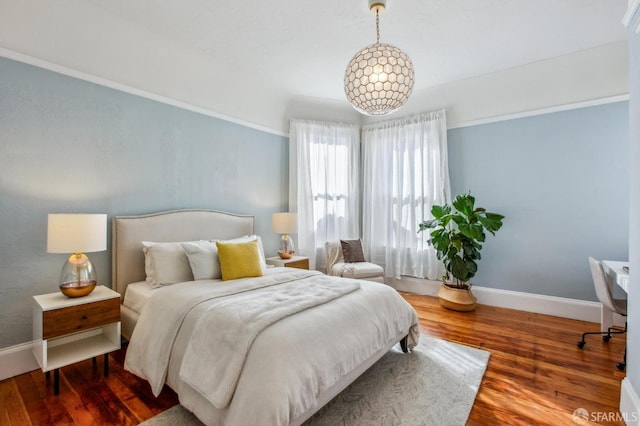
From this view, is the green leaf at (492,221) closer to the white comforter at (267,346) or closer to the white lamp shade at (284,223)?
the white comforter at (267,346)

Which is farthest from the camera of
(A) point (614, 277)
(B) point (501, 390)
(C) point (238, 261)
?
(C) point (238, 261)

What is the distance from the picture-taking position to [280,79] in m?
4.02

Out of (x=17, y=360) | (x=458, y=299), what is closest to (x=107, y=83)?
(x=17, y=360)

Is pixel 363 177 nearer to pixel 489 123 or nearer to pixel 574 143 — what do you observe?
pixel 489 123

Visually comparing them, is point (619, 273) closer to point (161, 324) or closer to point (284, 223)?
point (284, 223)

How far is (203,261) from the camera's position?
2740 mm

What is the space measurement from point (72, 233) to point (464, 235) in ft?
13.0

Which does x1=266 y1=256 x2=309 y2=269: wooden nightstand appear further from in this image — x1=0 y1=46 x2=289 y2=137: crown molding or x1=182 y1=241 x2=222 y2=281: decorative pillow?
x1=0 y1=46 x2=289 y2=137: crown molding

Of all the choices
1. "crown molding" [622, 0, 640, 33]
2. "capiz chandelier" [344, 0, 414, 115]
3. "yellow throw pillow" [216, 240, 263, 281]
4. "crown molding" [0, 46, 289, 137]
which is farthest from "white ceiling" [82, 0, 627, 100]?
"yellow throw pillow" [216, 240, 263, 281]

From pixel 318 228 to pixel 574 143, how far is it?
137 inches

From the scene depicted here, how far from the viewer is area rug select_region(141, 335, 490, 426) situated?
1.82 meters

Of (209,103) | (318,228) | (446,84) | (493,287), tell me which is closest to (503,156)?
(446,84)

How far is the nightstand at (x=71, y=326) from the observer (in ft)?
6.66

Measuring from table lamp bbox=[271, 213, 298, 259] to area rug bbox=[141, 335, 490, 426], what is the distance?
75.6 inches
